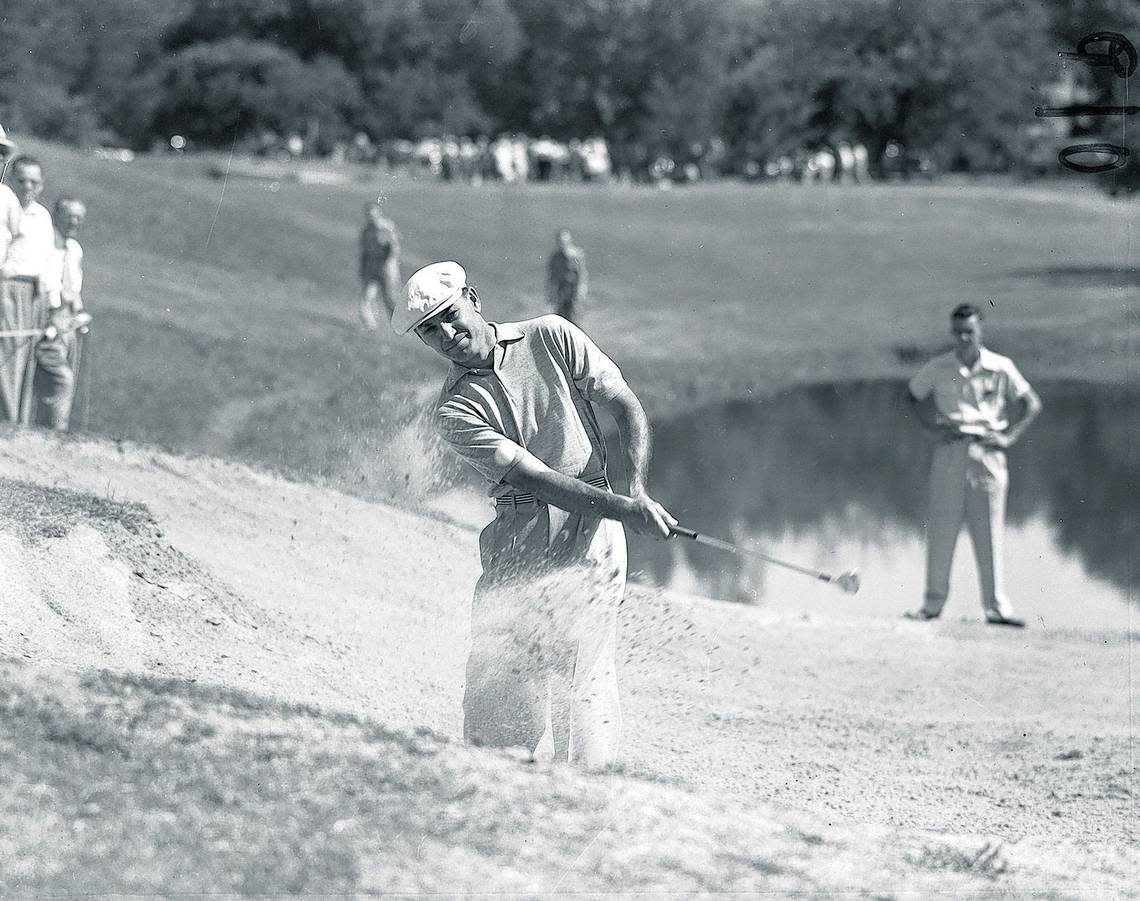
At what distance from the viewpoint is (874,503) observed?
63.8 feet

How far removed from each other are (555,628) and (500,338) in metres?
1.08

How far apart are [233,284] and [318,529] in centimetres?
2015

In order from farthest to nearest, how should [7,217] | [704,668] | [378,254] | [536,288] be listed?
1. [536,288]
2. [378,254]
3. [7,217]
4. [704,668]

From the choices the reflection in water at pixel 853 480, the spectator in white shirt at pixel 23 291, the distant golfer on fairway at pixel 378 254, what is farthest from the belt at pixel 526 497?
the distant golfer on fairway at pixel 378 254

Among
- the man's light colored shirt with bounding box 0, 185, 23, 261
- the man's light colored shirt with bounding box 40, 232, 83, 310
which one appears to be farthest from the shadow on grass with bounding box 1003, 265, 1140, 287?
the man's light colored shirt with bounding box 0, 185, 23, 261

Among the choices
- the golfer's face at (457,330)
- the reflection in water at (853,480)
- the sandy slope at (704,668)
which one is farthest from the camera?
the reflection in water at (853,480)

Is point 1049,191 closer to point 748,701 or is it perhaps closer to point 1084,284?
point 1084,284

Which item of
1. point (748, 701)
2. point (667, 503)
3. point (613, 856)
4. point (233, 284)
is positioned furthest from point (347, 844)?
point (233, 284)

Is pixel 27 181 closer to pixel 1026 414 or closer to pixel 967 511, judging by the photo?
pixel 967 511

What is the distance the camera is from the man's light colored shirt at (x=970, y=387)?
11.9 m

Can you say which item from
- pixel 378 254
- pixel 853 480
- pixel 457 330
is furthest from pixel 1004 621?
pixel 378 254

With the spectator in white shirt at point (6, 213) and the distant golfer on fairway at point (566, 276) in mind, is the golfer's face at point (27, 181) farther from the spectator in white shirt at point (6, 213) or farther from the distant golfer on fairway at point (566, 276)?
the distant golfer on fairway at point (566, 276)

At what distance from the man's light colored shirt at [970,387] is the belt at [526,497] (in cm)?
586

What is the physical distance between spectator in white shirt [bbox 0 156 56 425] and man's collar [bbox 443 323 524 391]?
620 centimetres
